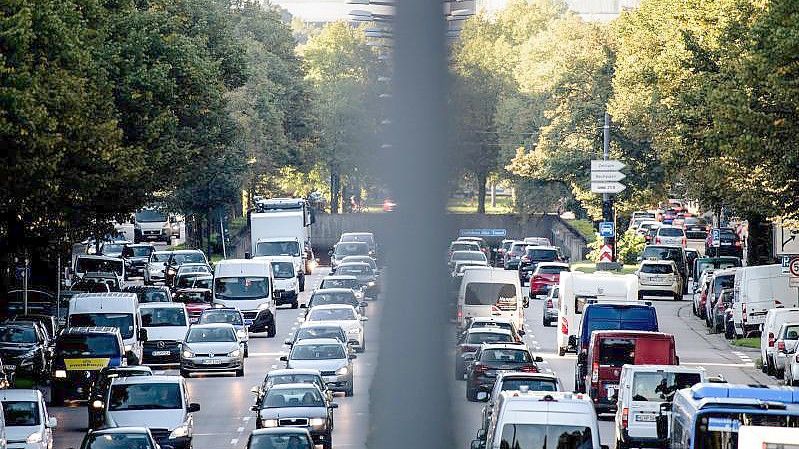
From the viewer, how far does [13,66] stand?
121 ft

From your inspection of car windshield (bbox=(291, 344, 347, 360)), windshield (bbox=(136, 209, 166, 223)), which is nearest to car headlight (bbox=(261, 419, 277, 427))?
car windshield (bbox=(291, 344, 347, 360))

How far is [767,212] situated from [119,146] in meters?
19.5

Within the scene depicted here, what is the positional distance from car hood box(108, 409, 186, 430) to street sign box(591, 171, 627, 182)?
48557mm

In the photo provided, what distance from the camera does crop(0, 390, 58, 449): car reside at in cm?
A: 2519

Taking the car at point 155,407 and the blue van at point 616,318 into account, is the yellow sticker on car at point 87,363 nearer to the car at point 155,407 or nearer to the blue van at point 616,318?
the car at point 155,407

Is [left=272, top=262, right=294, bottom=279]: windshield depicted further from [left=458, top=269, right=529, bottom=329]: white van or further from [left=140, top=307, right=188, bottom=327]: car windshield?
[left=140, top=307, right=188, bottom=327]: car windshield

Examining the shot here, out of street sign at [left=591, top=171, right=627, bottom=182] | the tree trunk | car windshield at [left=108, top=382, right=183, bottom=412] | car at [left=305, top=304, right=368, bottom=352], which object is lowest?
car at [left=305, top=304, right=368, bottom=352]

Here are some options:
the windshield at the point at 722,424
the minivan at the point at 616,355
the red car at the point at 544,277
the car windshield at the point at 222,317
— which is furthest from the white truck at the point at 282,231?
the windshield at the point at 722,424

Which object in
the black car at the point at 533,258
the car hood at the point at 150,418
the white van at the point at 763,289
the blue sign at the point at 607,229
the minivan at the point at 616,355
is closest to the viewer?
the car hood at the point at 150,418

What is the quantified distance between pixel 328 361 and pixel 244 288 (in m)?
16.2

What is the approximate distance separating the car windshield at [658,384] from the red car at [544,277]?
127ft

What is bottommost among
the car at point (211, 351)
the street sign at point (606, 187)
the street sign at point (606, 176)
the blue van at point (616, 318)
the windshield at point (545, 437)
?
the car at point (211, 351)

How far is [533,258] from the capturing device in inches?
2940

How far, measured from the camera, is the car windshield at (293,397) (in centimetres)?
2894
